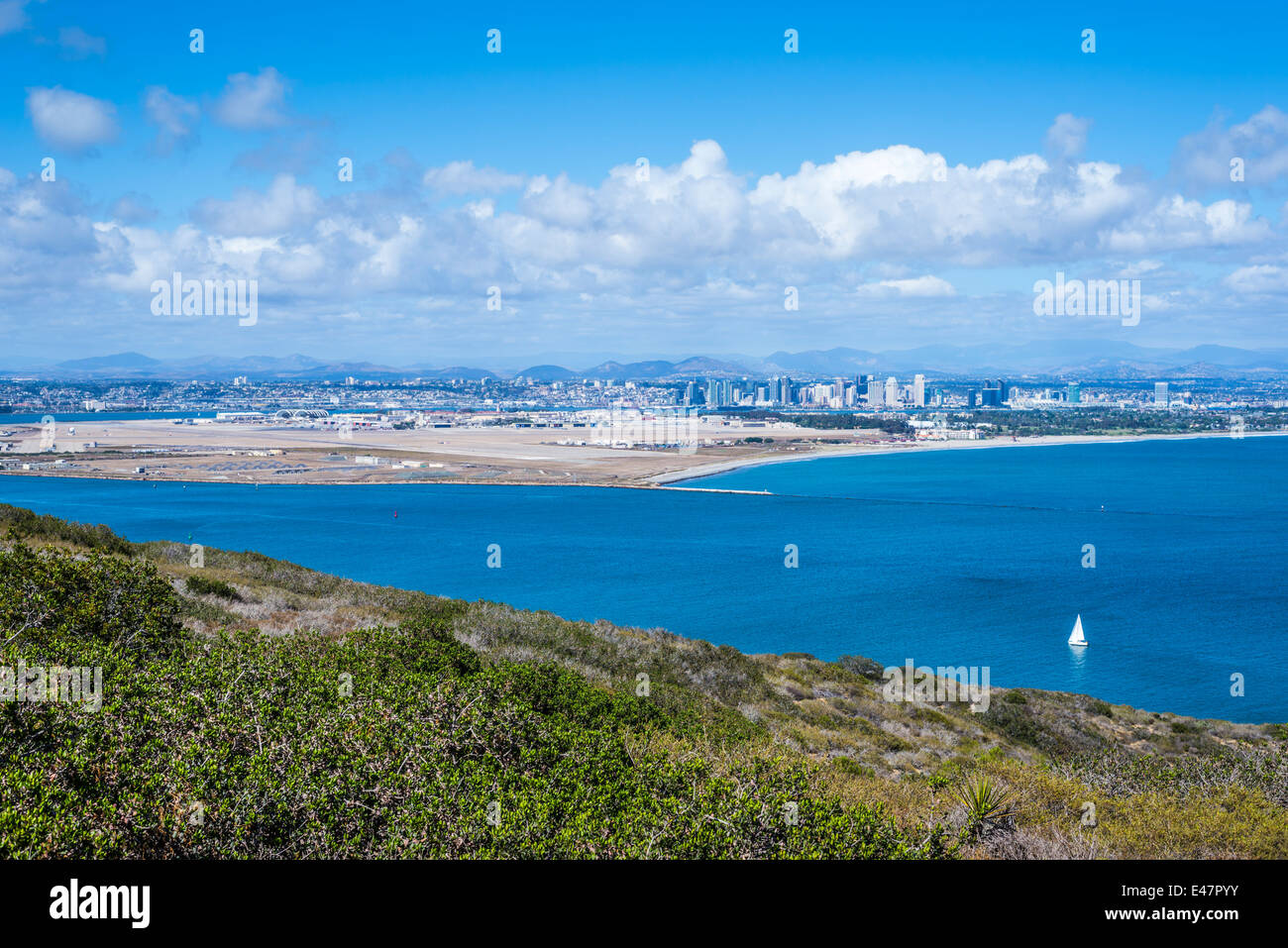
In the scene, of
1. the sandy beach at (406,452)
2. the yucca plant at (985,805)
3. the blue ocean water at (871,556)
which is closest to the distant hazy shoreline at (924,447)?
the sandy beach at (406,452)

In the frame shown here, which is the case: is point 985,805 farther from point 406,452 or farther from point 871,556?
point 406,452

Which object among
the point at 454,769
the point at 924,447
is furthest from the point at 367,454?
the point at 454,769

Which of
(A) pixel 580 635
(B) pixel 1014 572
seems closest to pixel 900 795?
(A) pixel 580 635

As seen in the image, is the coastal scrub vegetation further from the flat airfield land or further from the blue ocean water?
the flat airfield land

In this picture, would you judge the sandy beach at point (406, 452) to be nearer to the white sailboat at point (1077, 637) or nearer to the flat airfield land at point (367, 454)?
the flat airfield land at point (367, 454)

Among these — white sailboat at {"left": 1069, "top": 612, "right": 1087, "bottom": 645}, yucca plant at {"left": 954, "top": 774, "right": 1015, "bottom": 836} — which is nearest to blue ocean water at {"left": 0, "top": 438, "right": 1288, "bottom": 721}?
white sailboat at {"left": 1069, "top": 612, "right": 1087, "bottom": 645}

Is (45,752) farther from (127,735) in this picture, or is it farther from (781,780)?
(781,780)
